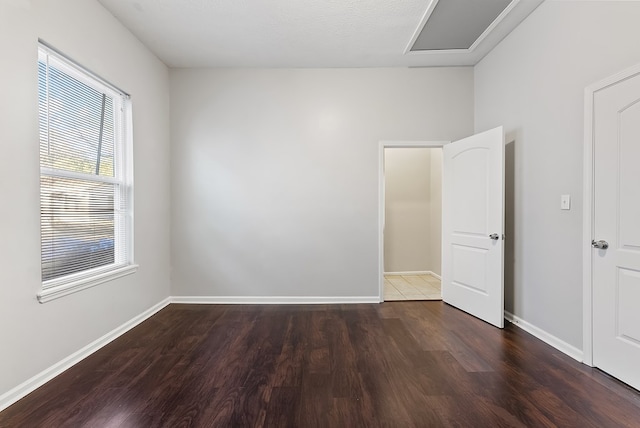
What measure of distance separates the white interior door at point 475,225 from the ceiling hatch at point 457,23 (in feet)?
3.28

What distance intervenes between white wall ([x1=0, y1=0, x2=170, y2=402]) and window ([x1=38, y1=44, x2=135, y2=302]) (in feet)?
0.33

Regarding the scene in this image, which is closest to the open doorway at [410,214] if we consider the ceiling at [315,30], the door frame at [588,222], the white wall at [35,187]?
the ceiling at [315,30]

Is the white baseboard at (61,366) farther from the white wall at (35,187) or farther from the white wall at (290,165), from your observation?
the white wall at (290,165)

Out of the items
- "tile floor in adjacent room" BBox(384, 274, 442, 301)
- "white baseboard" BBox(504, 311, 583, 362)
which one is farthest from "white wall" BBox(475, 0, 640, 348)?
"tile floor in adjacent room" BBox(384, 274, 442, 301)

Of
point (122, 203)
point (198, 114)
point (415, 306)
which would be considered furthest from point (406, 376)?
point (198, 114)

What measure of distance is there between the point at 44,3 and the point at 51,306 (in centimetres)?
212

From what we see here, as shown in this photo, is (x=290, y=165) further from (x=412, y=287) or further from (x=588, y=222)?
(x=588, y=222)

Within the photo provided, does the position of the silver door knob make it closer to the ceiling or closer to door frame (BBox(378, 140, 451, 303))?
door frame (BBox(378, 140, 451, 303))

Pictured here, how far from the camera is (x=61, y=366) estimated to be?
7.06 ft

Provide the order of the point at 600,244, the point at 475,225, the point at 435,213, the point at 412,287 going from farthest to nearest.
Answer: the point at 435,213 → the point at 412,287 → the point at 475,225 → the point at 600,244

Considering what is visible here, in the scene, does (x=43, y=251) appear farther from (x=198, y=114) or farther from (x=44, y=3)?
(x=198, y=114)

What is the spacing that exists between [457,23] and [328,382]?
333 centimetres

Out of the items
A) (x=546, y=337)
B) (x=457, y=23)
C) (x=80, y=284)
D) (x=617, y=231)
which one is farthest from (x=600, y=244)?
(x=80, y=284)

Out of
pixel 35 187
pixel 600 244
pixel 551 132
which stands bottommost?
pixel 600 244
